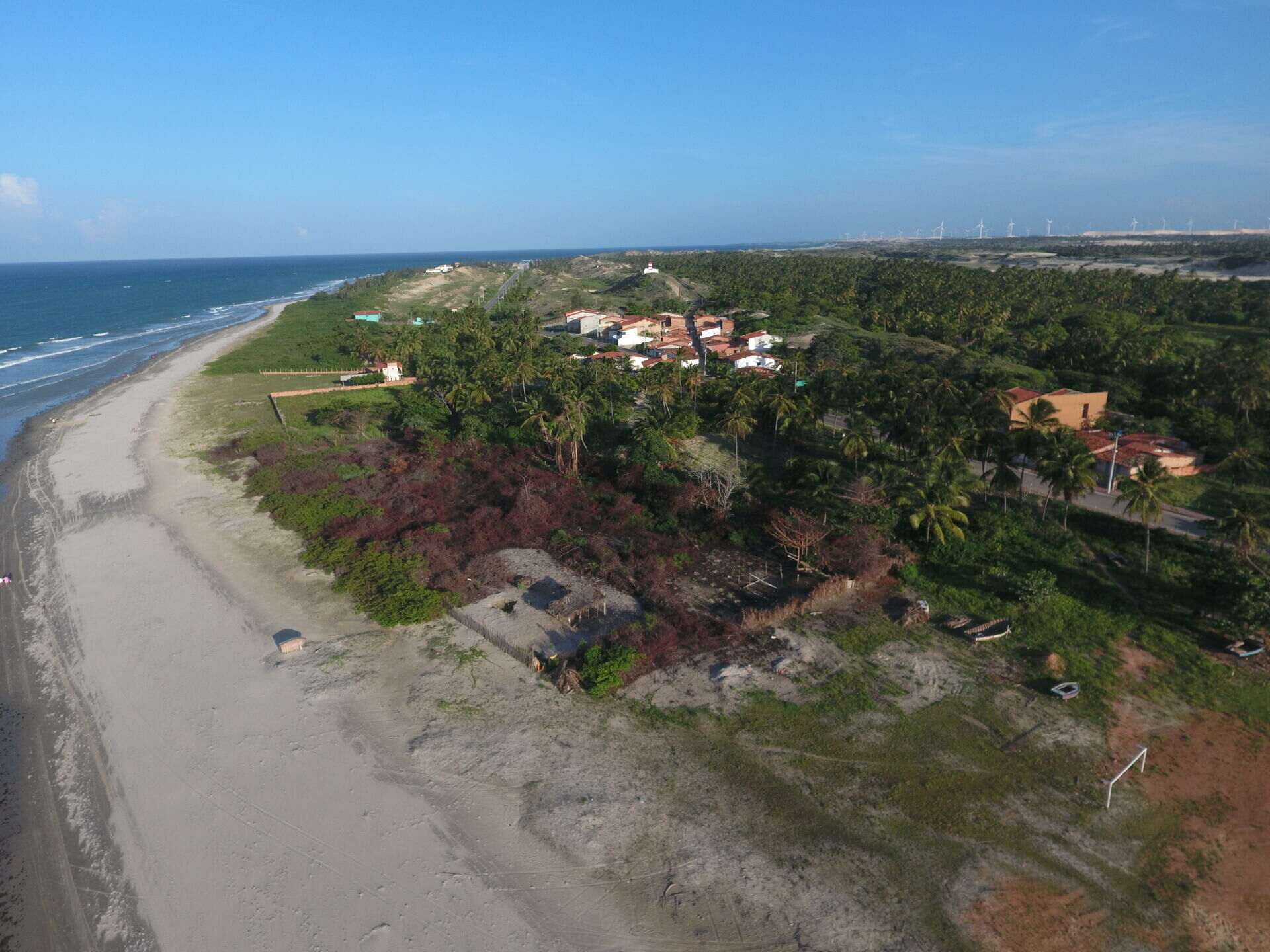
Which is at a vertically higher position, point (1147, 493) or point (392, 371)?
point (392, 371)

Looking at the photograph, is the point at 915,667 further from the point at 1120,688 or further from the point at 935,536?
the point at 935,536

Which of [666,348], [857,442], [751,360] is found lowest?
[857,442]

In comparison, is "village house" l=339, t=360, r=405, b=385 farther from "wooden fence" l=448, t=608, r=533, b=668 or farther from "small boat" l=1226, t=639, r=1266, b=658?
"small boat" l=1226, t=639, r=1266, b=658

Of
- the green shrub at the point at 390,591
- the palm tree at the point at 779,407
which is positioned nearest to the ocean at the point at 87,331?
the green shrub at the point at 390,591

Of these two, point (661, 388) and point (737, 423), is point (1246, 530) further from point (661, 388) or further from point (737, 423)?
point (661, 388)

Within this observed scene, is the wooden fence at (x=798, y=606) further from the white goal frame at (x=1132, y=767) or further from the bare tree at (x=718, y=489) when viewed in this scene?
the white goal frame at (x=1132, y=767)

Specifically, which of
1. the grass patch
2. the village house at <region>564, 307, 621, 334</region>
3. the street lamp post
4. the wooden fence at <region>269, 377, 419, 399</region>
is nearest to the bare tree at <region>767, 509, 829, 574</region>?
the street lamp post

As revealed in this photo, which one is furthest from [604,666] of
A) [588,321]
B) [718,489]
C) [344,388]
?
[588,321]
